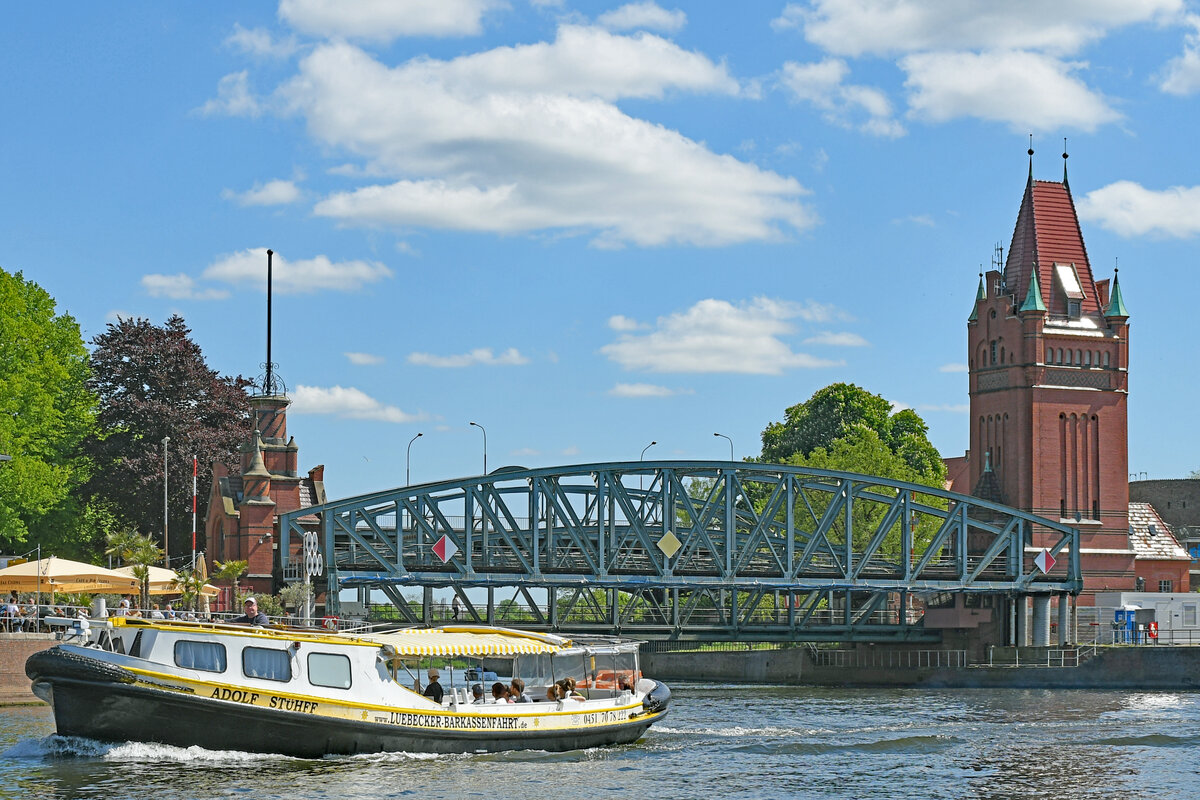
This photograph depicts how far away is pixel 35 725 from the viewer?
47750 mm

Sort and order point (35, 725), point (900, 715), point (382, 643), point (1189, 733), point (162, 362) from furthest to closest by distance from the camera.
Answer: point (162, 362) < point (900, 715) < point (1189, 733) < point (35, 725) < point (382, 643)

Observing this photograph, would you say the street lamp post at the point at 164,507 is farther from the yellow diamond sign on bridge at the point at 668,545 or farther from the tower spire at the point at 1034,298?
the tower spire at the point at 1034,298

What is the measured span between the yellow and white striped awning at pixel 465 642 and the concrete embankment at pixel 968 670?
41.1 metres

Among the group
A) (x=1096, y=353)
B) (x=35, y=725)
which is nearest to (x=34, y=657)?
(x=35, y=725)

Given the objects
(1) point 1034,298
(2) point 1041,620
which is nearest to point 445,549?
(2) point 1041,620

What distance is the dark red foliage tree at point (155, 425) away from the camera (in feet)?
303

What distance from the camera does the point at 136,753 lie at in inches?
1548

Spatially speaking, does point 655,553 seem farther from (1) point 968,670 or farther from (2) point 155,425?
(2) point 155,425

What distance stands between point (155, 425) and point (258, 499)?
1310 cm

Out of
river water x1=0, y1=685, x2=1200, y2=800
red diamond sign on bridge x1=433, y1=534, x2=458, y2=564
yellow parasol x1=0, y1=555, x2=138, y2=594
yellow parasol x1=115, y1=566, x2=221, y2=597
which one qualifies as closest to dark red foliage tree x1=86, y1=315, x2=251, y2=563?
red diamond sign on bridge x1=433, y1=534, x2=458, y2=564

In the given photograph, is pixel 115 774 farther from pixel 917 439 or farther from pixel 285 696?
pixel 917 439

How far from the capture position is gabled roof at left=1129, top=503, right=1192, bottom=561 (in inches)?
3959

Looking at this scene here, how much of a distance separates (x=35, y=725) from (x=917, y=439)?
80.7m

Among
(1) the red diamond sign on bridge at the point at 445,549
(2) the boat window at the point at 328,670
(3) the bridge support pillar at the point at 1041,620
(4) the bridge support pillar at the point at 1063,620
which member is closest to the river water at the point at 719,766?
(2) the boat window at the point at 328,670
